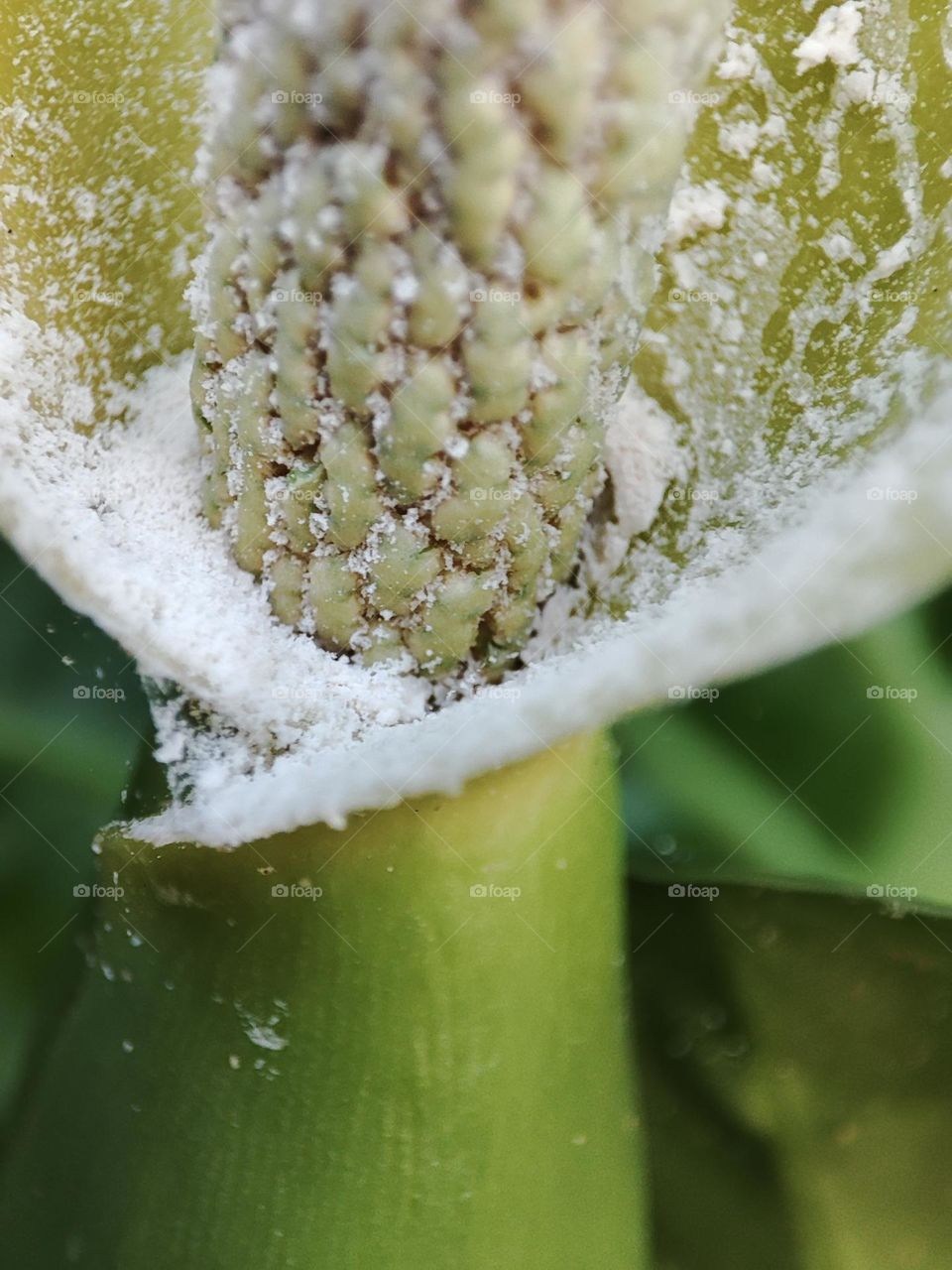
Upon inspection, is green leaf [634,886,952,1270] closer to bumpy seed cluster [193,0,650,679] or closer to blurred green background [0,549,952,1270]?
blurred green background [0,549,952,1270]

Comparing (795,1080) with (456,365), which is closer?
(456,365)

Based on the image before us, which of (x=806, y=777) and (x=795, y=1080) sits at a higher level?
(x=806, y=777)

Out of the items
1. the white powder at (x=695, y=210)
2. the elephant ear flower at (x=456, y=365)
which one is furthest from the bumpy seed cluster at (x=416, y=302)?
the white powder at (x=695, y=210)

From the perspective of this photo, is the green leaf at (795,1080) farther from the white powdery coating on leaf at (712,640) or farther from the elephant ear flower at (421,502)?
the white powdery coating on leaf at (712,640)

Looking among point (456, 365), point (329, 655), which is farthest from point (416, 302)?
point (329, 655)

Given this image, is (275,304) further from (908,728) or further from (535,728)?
(908,728)

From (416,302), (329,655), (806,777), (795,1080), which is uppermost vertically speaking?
(416,302)

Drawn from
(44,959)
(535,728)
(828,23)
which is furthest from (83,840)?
(828,23)

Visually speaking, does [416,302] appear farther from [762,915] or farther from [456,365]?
[762,915]
